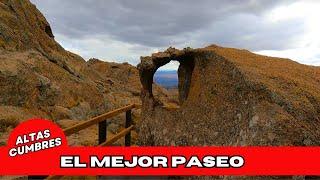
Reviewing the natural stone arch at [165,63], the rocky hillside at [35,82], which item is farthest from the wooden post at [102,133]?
the rocky hillside at [35,82]

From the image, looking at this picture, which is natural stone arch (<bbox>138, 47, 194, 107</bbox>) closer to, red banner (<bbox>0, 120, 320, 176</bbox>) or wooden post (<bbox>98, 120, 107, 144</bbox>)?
wooden post (<bbox>98, 120, 107, 144</bbox>)

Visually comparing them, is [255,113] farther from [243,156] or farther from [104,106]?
[104,106]

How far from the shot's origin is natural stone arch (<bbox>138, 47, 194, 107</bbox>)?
10547 mm

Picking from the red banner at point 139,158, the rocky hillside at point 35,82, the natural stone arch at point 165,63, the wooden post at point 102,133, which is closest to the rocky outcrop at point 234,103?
the natural stone arch at point 165,63

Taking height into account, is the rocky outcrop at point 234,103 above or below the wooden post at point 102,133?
above

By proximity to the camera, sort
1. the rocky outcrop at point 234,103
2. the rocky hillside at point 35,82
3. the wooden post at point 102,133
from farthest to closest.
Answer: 1. the rocky hillside at point 35,82
2. the wooden post at point 102,133
3. the rocky outcrop at point 234,103

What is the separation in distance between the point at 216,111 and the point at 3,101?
1043cm

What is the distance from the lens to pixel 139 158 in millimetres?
7848

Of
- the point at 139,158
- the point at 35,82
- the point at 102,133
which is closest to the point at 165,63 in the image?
the point at 102,133

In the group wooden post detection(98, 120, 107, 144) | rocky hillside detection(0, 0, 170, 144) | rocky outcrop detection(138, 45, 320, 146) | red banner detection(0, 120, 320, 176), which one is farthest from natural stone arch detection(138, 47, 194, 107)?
rocky hillside detection(0, 0, 170, 144)

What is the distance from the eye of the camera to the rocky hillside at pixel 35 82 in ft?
56.0

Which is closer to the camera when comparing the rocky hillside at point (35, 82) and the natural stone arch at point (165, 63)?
the natural stone arch at point (165, 63)

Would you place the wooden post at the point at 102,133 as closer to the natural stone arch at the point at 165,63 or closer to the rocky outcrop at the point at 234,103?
the rocky outcrop at the point at 234,103

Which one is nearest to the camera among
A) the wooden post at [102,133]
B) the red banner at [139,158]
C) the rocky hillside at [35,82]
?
the red banner at [139,158]
